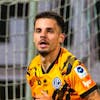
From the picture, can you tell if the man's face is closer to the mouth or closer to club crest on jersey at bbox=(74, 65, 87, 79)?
the mouth

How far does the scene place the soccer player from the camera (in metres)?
2.36

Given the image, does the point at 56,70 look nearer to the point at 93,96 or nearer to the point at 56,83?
the point at 56,83

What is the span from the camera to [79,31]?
390 cm

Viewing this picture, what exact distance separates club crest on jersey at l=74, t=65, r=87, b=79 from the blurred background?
1402 mm

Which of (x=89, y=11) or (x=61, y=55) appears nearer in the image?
(x=61, y=55)

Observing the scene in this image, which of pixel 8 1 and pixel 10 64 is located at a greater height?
pixel 8 1

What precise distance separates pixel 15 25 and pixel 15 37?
90 millimetres

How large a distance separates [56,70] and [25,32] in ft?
4.29

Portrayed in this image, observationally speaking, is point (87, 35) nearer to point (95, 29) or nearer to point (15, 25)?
point (95, 29)

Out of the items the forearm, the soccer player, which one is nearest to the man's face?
the soccer player

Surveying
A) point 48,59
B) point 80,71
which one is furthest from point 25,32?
point 80,71

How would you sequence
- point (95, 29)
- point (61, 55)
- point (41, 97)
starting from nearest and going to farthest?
point (41, 97)
point (61, 55)
point (95, 29)

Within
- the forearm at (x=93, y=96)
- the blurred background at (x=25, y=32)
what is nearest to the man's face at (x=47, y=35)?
the forearm at (x=93, y=96)

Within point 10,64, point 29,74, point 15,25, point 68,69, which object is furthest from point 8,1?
point 68,69
